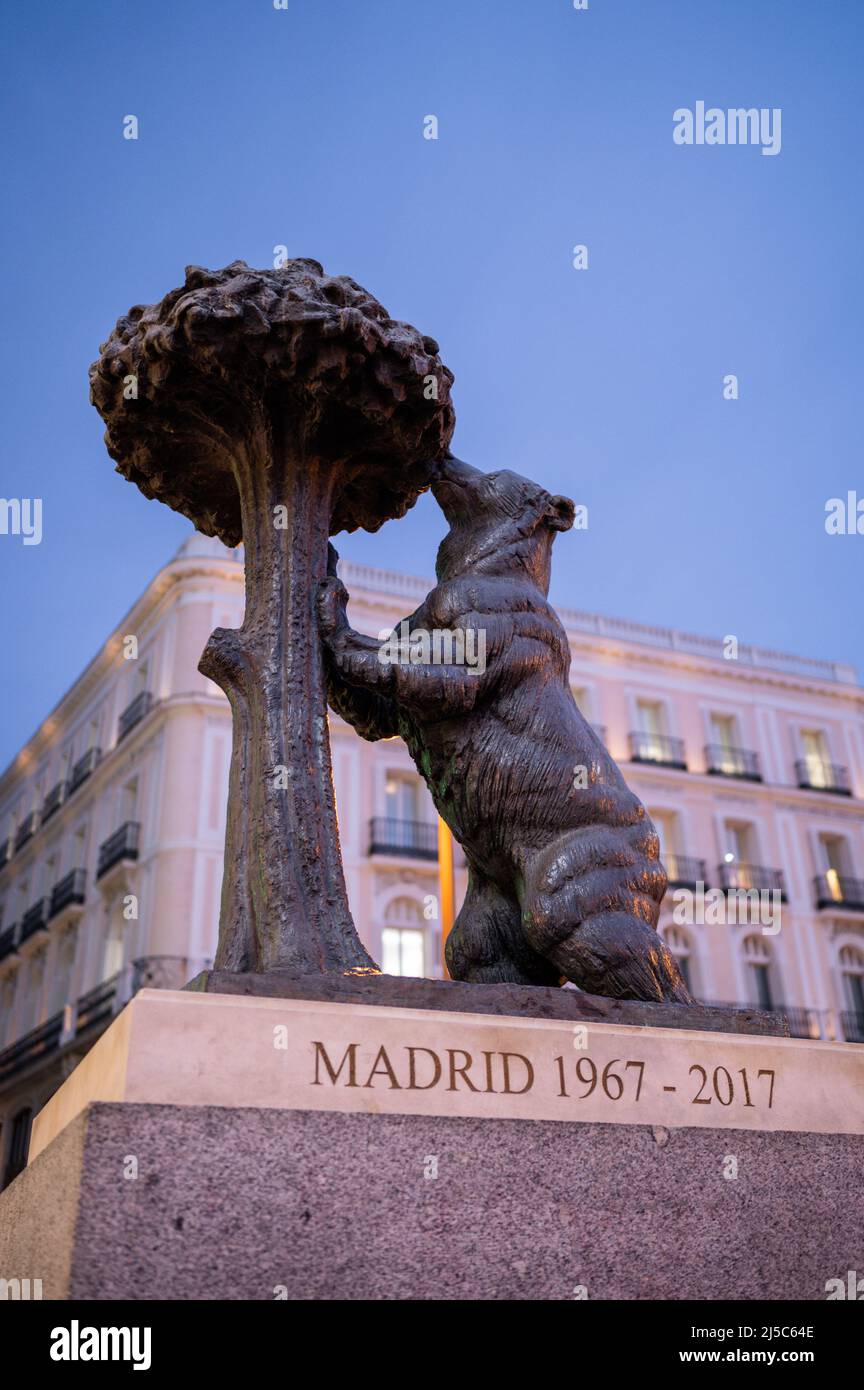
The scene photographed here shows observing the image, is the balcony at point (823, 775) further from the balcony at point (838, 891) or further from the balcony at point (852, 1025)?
the balcony at point (852, 1025)

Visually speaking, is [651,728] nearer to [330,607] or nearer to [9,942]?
[9,942]

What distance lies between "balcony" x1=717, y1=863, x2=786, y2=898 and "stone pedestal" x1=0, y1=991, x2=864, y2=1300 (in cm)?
2612

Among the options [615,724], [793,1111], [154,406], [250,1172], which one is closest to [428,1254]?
[250,1172]

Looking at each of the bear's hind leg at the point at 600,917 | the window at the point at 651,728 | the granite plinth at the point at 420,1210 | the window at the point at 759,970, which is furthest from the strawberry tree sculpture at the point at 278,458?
the window at the point at 651,728

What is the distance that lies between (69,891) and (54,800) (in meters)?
4.70

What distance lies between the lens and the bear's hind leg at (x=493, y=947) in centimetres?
424

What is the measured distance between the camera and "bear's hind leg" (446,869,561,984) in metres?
4.24

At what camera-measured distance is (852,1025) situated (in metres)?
28.4

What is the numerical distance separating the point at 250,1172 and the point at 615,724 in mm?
27948

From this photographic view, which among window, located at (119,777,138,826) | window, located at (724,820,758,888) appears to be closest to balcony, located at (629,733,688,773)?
window, located at (724,820,758,888)

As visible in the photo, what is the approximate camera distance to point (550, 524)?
476 centimetres

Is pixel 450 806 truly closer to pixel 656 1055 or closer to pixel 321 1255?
pixel 656 1055

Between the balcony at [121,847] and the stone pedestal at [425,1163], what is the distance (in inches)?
869

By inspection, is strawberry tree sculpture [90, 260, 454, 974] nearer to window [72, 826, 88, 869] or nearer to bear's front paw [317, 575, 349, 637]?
bear's front paw [317, 575, 349, 637]
